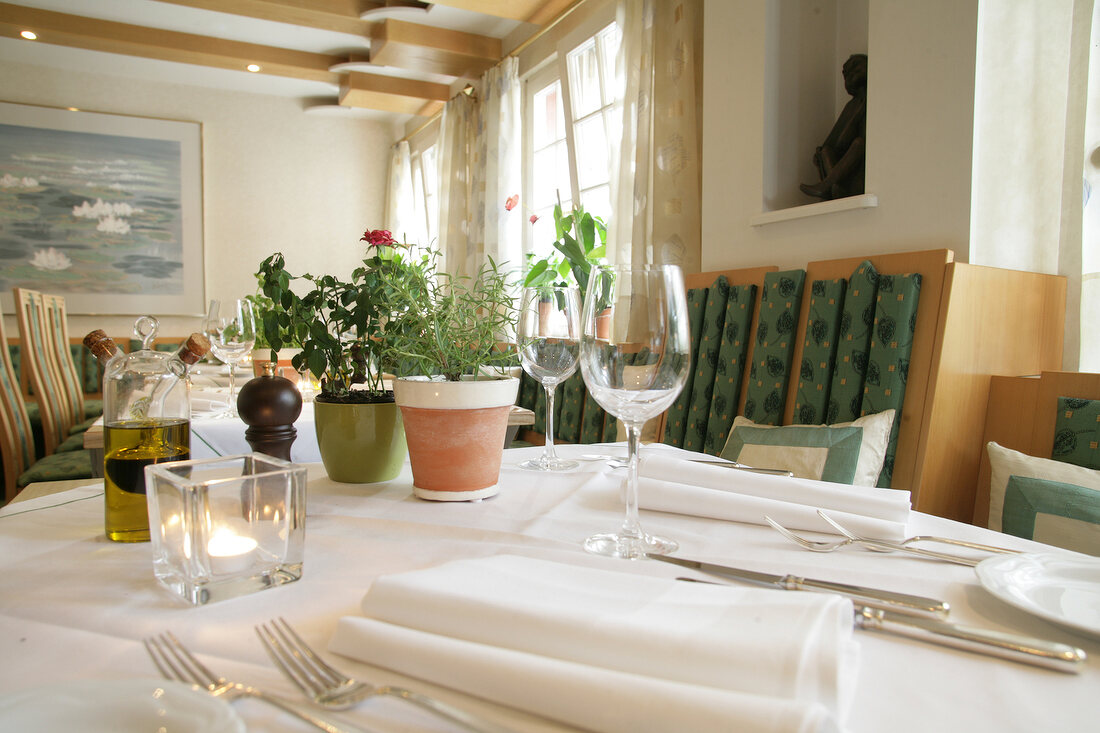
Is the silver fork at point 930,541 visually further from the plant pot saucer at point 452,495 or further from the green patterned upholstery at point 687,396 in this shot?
the green patterned upholstery at point 687,396

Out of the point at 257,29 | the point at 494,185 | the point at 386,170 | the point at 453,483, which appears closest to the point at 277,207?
the point at 386,170

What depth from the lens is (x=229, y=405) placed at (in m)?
1.88

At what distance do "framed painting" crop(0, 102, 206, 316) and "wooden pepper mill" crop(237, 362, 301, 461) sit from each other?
19.4 ft

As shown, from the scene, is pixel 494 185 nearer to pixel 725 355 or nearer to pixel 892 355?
pixel 725 355

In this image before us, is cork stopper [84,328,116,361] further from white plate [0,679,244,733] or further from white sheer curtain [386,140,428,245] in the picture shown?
white sheer curtain [386,140,428,245]

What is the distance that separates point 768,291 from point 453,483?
1668mm

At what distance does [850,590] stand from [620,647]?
240mm

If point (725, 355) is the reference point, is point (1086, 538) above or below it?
below

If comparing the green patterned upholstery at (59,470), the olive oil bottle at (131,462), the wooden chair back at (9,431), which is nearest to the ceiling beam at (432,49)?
the wooden chair back at (9,431)

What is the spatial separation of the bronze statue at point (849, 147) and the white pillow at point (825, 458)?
0.84 meters

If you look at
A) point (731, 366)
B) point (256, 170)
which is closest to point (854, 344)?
point (731, 366)

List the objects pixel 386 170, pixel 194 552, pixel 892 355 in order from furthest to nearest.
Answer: pixel 386 170 → pixel 892 355 → pixel 194 552

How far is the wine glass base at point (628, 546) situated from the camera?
0.63 m

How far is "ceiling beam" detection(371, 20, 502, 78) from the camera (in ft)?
14.3
